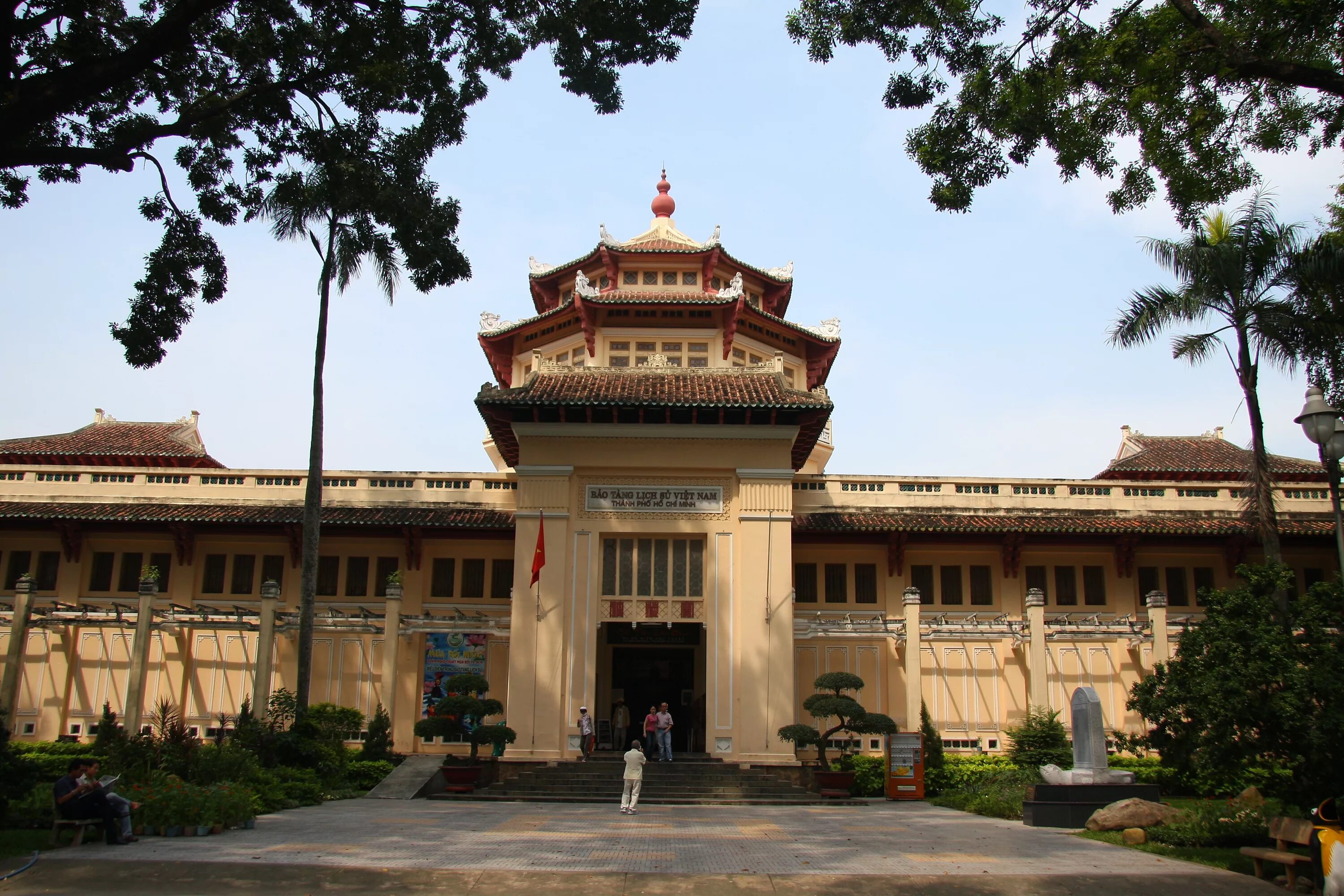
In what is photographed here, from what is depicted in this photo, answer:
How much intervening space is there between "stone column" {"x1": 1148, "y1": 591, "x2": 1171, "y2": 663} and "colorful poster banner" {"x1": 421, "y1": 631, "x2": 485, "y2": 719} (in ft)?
54.7

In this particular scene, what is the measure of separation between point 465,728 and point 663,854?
11.4 m

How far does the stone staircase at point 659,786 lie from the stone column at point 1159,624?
8959 millimetres

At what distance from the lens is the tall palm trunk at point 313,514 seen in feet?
79.4

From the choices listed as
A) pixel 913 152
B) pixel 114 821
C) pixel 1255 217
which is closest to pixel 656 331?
pixel 1255 217

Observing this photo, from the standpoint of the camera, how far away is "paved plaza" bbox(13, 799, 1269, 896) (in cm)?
1134

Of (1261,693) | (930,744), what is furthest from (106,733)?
(1261,693)

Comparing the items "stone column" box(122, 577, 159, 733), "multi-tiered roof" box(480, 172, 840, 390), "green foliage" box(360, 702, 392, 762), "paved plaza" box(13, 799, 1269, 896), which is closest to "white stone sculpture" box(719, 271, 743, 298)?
"multi-tiered roof" box(480, 172, 840, 390)

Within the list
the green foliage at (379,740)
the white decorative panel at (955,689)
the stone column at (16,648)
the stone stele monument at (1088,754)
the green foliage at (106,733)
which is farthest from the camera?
the white decorative panel at (955,689)

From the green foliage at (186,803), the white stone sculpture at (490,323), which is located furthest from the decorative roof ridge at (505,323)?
the green foliage at (186,803)

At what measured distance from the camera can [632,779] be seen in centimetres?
1855

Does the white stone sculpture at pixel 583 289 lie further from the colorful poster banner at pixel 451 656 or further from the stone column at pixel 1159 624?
the stone column at pixel 1159 624

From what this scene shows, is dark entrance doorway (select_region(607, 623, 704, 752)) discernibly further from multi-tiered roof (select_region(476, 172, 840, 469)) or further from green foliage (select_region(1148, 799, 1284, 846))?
green foliage (select_region(1148, 799, 1284, 846))

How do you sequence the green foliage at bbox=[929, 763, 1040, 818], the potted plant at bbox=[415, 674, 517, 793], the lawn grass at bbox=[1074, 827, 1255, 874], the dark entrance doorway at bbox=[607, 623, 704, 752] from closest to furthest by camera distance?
the lawn grass at bbox=[1074, 827, 1255, 874], the green foliage at bbox=[929, 763, 1040, 818], the potted plant at bbox=[415, 674, 517, 793], the dark entrance doorway at bbox=[607, 623, 704, 752]

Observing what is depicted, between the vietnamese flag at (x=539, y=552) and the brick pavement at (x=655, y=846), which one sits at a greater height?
the vietnamese flag at (x=539, y=552)
